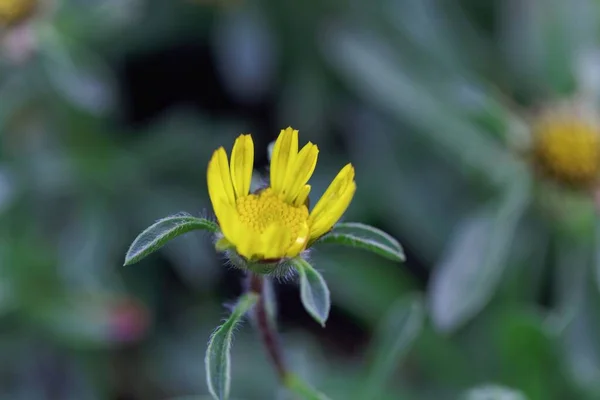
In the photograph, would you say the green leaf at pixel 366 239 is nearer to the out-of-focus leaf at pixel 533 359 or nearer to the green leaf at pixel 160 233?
the green leaf at pixel 160 233

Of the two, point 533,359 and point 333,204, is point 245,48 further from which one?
point 333,204

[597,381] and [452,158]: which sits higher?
[452,158]

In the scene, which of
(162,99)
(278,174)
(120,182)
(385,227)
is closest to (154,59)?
(162,99)

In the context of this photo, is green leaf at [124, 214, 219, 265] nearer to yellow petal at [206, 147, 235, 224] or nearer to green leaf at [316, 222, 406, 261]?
yellow petal at [206, 147, 235, 224]

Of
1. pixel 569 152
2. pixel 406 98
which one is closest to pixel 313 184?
pixel 406 98

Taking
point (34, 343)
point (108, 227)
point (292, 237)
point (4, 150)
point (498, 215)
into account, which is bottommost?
point (34, 343)

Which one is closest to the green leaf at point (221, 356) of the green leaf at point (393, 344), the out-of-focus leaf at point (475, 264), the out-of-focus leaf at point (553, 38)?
the green leaf at point (393, 344)

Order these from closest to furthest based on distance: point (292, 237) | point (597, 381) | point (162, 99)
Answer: point (292, 237) → point (597, 381) → point (162, 99)

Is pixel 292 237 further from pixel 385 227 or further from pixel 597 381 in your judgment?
pixel 385 227
